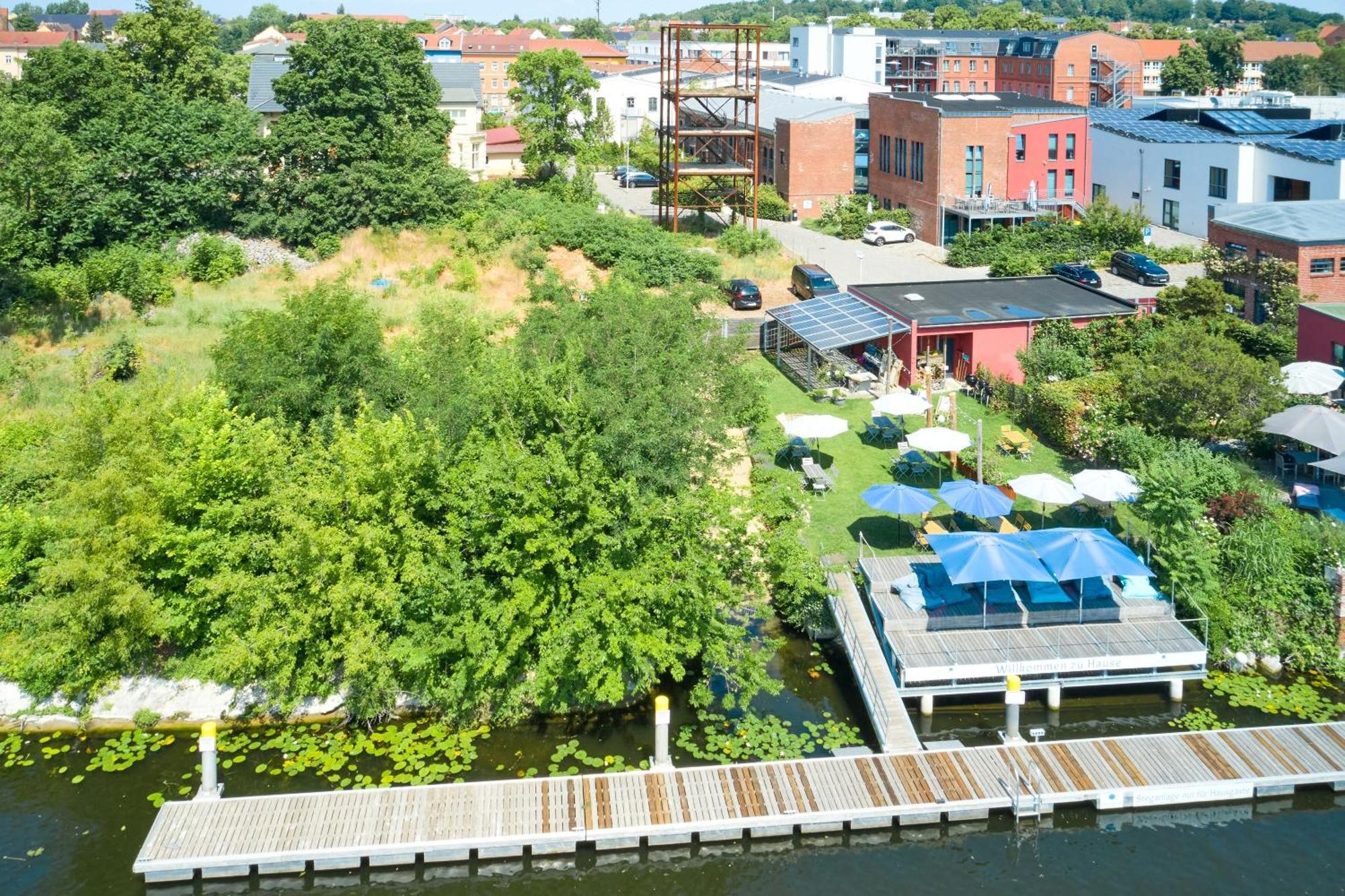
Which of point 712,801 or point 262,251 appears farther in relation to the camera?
point 262,251

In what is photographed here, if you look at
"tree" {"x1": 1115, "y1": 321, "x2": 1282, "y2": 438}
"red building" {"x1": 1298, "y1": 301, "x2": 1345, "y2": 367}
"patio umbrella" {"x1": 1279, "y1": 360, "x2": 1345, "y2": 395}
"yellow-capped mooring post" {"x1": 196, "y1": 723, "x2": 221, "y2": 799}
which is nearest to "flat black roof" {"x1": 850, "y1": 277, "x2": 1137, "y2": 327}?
"red building" {"x1": 1298, "y1": 301, "x2": 1345, "y2": 367}

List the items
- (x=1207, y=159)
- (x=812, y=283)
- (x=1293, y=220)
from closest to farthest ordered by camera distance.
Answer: (x=1293, y=220) < (x=812, y=283) < (x=1207, y=159)

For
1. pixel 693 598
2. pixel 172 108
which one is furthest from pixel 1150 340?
pixel 172 108

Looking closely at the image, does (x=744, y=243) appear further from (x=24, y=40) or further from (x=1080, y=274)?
(x=24, y=40)

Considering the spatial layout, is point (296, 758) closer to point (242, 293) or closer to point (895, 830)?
point (895, 830)

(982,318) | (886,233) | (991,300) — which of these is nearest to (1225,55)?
(886,233)

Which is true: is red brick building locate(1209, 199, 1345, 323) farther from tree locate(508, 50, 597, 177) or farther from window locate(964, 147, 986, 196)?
tree locate(508, 50, 597, 177)

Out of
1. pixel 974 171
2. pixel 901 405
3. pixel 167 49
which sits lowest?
pixel 901 405

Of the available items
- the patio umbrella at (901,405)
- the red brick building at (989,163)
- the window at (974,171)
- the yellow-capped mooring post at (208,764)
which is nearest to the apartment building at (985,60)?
the red brick building at (989,163)
